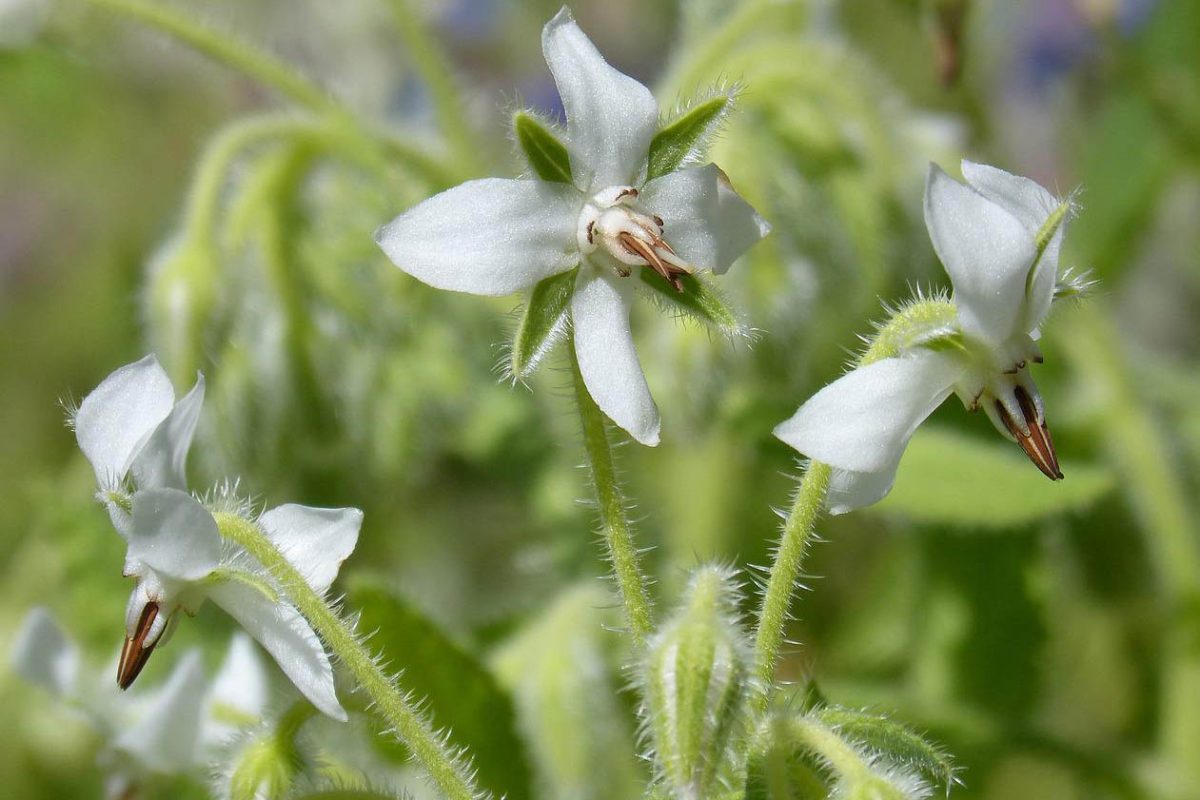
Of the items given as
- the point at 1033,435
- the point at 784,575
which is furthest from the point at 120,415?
the point at 1033,435

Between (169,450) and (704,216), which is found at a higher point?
(704,216)

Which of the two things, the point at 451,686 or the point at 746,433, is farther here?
the point at 746,433

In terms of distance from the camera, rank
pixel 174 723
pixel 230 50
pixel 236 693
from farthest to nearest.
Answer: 1. pixel 230 50
2. pixel 236 693
3. pixel 174 723

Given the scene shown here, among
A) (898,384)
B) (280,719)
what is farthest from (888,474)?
(280,719)

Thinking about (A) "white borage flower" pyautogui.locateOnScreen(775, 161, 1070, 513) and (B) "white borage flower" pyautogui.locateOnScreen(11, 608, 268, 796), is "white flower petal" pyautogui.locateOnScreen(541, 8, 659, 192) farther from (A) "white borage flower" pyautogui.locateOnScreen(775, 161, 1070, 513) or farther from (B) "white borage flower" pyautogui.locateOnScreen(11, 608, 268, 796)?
(B) "white borage flower" pyautogui.locateOnScreen(11, 608, 268, 796)

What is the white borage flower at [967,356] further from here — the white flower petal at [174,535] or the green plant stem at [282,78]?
the green plant stem at [282,78]

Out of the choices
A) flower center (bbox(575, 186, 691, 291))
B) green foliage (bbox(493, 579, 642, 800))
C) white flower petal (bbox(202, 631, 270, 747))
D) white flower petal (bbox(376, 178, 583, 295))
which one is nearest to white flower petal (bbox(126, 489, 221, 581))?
white flower petal (bbox(376, 178, 583, 295))

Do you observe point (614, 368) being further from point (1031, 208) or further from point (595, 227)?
point (1031, 208)
